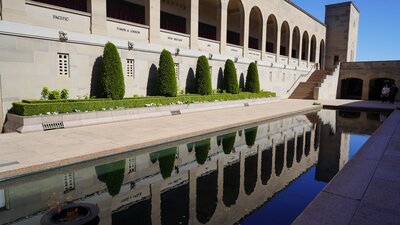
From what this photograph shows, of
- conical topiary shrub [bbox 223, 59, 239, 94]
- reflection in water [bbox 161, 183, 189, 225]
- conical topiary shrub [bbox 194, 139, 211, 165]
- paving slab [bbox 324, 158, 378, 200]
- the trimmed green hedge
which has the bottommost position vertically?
reflection in water [bbox 161, 183, 189, 225]

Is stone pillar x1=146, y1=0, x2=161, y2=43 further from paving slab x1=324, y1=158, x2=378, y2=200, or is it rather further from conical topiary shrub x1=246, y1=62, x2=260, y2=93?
paving slab x1=324, y1=158, x2=378, y2=200

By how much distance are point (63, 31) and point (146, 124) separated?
6.02 meters

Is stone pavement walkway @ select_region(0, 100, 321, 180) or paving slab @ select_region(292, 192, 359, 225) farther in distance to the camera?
stone pavement walkway @ select_region(0, 100, 321, 180)

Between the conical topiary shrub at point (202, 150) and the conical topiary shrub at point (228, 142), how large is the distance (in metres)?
0.59

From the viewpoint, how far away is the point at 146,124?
12227 millimetres

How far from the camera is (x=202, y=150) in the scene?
30.2ft

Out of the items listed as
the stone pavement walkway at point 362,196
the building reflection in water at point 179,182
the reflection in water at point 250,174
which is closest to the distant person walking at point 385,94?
the building reflection in water at point 179,182

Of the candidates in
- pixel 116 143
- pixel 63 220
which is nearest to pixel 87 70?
pixel 116 143

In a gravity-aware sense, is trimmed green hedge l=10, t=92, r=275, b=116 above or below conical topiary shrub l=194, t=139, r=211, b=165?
above

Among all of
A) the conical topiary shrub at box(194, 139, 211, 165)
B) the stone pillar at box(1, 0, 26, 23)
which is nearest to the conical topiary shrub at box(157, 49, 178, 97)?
the conical topiary shrub at box(194, 139, 211, 165)

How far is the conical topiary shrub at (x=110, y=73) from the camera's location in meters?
13.9

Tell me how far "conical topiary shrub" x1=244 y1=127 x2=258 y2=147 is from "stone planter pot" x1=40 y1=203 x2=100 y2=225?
21.7 feet

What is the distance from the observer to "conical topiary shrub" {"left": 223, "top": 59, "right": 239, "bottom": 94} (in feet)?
73.5

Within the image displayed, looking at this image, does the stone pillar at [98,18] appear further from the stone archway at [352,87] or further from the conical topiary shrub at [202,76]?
the stone archway at [352,87]
